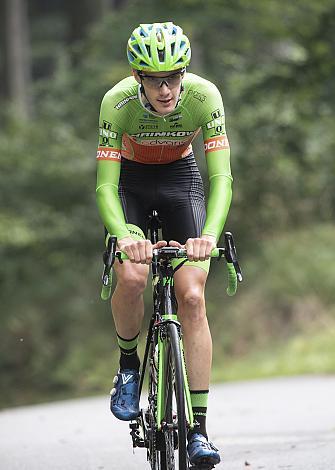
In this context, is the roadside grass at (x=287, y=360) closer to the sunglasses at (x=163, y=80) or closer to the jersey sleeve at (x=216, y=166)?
the jersey sleeve at (x=216, y=166)

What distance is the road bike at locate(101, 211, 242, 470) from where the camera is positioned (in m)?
5.67

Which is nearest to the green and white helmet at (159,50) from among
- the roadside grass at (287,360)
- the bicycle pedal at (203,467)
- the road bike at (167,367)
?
the road bike at (167,367)

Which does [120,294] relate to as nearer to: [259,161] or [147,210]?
[147,210]

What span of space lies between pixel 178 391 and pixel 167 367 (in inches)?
14.4

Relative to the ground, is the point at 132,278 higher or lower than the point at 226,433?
higher

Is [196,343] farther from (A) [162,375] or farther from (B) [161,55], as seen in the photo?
(B) [161,55]

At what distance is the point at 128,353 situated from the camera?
6.83m

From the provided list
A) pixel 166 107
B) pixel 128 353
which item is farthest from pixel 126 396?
pixel 166 107

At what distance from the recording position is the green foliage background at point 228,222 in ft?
57.3

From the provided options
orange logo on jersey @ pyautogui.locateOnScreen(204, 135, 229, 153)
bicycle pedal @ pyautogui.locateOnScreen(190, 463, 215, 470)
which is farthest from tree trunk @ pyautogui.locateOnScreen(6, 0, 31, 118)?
bicycle pedal @ pyautogui.locateOnScreen(190, 463, 215, 470)

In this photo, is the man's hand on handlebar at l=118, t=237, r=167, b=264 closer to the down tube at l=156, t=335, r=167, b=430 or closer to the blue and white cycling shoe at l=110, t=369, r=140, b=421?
the down tube at l=156, t=335, r=167, b=430

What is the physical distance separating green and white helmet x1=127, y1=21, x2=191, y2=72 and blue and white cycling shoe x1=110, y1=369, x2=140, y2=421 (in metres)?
1.73

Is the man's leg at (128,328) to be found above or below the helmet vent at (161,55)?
below

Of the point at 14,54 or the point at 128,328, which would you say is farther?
the point at 14,54
